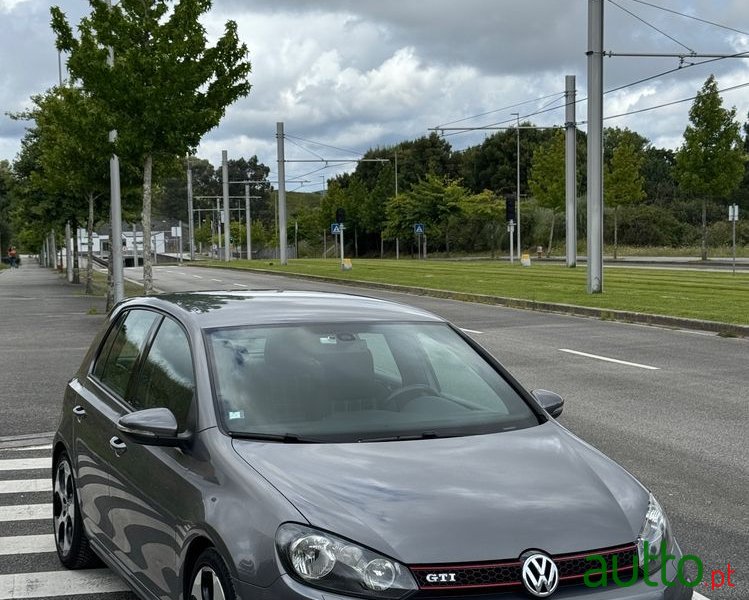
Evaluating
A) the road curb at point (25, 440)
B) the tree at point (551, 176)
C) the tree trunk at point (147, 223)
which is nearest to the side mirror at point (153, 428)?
the road curb at point (25, 440)

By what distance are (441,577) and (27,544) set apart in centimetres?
355

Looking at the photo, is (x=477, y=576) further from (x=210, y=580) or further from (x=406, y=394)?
(x=406, y=394)

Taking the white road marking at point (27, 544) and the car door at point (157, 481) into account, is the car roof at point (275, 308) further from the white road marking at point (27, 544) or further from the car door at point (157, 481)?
the white road marking at point (27, 544)

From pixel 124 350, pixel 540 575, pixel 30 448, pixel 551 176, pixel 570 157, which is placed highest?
pixel 551 176

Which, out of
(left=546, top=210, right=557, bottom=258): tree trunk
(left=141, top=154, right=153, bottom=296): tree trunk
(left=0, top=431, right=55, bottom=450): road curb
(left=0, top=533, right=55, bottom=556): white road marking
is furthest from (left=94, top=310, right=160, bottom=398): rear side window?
(left=546, top=210, right=557, bottom=258): tree trunk

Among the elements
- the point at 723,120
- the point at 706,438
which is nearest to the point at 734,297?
the point at 706,438

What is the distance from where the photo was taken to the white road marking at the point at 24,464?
26.2ft

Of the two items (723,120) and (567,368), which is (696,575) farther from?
(723,120)

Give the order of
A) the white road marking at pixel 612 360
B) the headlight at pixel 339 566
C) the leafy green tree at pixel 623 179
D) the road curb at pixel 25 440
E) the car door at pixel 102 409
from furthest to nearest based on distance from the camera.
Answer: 1. the leafy green tree at pixel 623 179
2. the white road marking at pixel 612 360
3. the road curb at pixel 25 440
4. the car door at pixel 102 409
5. the headlight at pixel 339 566

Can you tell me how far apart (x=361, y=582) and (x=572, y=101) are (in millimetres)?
38763

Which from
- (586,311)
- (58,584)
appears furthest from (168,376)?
(586,311)

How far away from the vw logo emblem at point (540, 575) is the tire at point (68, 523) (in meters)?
2.80

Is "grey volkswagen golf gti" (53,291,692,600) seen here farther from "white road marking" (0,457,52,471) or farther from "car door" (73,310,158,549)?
"white road marking" (0,457,52,471)

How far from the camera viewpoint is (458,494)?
11.0 feet
